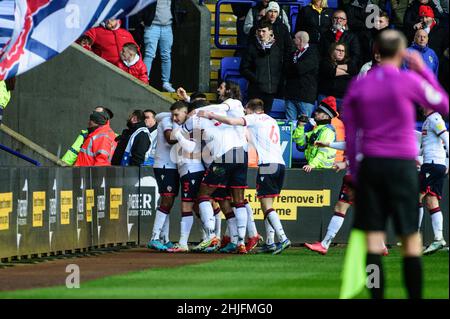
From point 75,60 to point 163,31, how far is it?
6.28 feet

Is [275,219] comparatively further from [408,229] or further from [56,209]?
[408,229]

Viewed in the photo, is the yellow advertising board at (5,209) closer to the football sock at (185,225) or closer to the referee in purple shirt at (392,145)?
the football sock at (185,225)

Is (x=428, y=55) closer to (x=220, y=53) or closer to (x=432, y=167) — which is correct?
(x=432, y=167)

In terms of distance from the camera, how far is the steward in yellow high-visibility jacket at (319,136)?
20.2 metres

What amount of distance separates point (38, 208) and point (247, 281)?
4507 mm

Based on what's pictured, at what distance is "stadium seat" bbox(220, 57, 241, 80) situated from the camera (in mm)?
24891

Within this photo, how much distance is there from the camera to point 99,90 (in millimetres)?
24375

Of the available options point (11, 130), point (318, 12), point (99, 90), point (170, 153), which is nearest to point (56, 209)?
point (170, 153)

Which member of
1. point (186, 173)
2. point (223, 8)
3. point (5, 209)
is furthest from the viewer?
point (223, 8)

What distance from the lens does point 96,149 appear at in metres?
20.9

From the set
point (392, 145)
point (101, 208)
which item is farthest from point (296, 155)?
point (392, 145)

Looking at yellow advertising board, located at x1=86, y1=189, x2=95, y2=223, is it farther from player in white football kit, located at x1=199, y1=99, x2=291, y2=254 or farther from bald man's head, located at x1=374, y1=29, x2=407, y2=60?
bald man's head, located at x1=374, y1=29, x2=407, y2=60

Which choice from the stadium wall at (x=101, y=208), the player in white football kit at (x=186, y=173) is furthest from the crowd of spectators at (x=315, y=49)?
the player in white football kit at (x=186, y=173)
